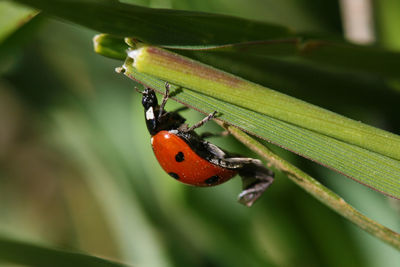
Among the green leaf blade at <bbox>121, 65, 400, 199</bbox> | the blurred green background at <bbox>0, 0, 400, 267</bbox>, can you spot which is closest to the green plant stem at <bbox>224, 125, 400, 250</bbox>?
the green leaf blade at <bbox>121, 65, 400, 199</bbox>

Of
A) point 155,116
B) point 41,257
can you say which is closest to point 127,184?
point 155,116

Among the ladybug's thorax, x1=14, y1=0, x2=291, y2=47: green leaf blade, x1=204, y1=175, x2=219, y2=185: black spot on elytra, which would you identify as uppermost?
x1=14, y1=0, x2=291, y2=47: green leaf blade

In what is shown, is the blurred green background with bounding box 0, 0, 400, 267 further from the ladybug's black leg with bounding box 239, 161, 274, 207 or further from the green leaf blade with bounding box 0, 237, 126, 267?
the green leaf blade with bounding box 0, 237, 126, 267

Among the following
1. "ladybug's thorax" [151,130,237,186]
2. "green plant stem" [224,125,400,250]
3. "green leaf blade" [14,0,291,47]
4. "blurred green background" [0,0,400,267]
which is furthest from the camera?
"blurred green background" [0,0,400,267]

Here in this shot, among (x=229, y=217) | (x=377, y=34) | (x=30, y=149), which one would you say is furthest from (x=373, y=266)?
(x=30, y=149)

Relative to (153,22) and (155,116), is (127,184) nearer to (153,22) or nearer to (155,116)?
(155,116)

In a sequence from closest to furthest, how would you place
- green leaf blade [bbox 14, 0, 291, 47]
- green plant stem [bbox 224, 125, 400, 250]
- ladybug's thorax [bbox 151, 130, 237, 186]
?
green leaf blade [bbox 14, 0, 291, 47]
green plant stem [bbox 224, 125, 400, 250]
ladybug's thorax [bbox 151, 130, 237, 186]

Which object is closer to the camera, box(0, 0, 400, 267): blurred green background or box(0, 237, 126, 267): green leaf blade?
box(0, 237, 126, 267): green leaf blade

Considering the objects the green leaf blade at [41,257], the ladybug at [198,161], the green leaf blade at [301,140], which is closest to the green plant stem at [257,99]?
the green leaf blade at [301,140]
